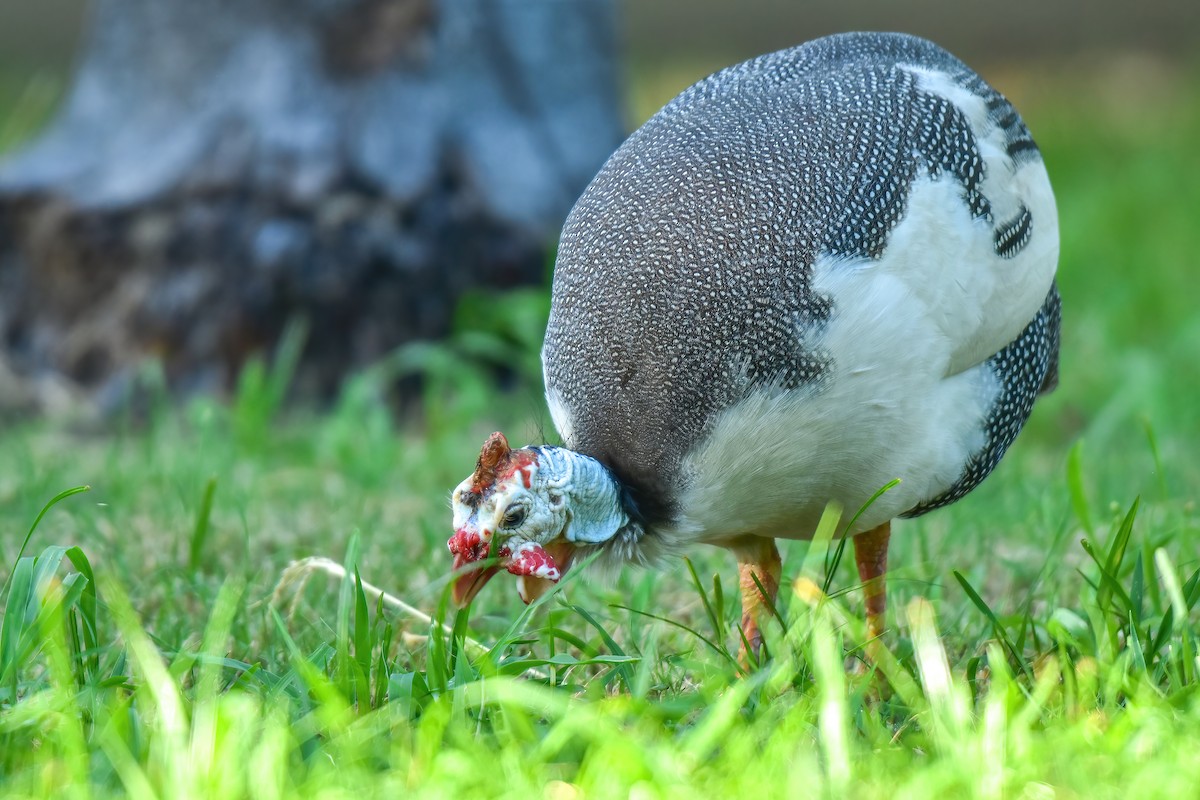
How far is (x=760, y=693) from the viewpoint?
220cm

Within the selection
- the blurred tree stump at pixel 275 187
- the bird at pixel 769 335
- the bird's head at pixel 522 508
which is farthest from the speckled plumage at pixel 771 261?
the blurred tree stump at pixel 275 187

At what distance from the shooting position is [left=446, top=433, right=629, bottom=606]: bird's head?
2389mm

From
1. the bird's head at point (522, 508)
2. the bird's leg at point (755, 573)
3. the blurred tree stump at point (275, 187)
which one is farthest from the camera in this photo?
the blurred tree stump at point (275, 187)

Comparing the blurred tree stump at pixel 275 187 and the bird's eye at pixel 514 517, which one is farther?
the blurred tree stump at pixel 275 187

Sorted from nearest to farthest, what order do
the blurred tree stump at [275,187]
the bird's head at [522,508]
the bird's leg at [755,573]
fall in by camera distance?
the bird's head at [522,508]
the bird's leg at [755,573]
the blurred tree stump at [275,187]

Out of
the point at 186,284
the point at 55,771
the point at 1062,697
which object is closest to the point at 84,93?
the point at 186,284

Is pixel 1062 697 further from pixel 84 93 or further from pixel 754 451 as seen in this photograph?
pixel 84 93

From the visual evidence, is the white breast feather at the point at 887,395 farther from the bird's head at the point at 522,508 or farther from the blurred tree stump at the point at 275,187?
the blurred tree stump at the point at 275,187

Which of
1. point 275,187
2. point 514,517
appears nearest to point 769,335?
point 514,517

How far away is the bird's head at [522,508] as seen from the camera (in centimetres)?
239

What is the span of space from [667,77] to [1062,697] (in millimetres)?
8295

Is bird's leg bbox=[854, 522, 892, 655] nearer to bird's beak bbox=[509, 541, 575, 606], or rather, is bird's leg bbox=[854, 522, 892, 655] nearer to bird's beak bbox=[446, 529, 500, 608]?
bird's beak bbox=[509, 541, 575, 606]

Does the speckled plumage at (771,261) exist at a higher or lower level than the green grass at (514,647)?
higher

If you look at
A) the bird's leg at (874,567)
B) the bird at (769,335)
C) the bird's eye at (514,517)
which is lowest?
the bird's leg at (874,567)
